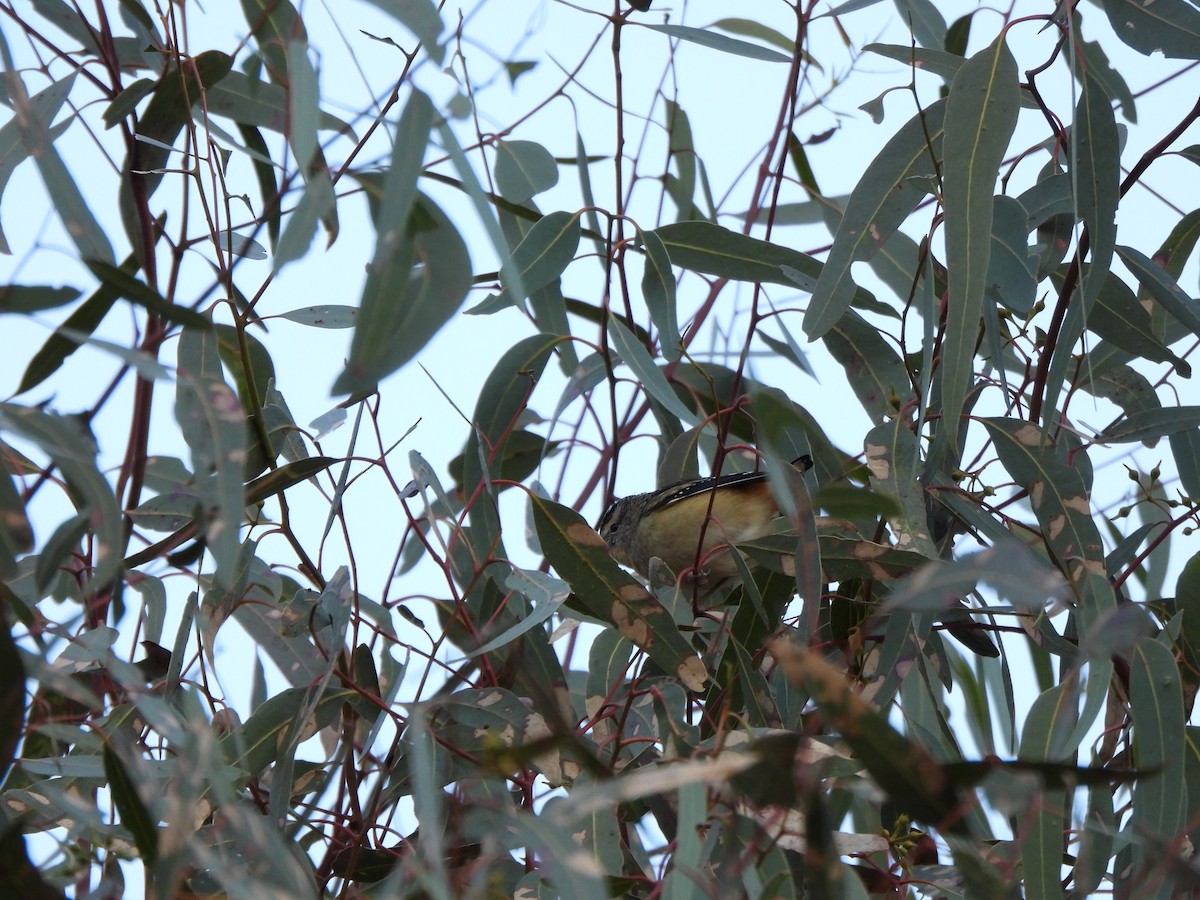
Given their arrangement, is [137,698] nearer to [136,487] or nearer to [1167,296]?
[136,487]

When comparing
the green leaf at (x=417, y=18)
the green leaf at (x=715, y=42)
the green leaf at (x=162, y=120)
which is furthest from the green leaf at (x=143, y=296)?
the green leaf at (x=715, y=42)

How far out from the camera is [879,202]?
2.40 metres

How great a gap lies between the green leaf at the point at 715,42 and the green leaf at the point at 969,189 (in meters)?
0.49

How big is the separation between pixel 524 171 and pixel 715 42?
0.57m

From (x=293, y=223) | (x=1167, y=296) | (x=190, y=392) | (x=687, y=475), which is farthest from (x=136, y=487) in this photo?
(x=1167, y=296)

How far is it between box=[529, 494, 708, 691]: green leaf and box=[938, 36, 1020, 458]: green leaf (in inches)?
22.6

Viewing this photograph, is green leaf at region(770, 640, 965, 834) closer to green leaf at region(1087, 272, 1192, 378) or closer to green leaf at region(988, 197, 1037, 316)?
green leaf at region(988, 197, 1037, 316)

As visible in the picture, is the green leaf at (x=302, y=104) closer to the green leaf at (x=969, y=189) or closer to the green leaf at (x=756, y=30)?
the green leaf at (x=969, y=189)

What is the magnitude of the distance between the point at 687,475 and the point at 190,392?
4.80 feet

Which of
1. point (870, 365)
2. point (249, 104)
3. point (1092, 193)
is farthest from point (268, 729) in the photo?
point (1092, 193)

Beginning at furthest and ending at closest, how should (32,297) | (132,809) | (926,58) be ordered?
(926,58) → (32,297) → (132,809)

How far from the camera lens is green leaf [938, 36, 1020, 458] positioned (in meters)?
2.08

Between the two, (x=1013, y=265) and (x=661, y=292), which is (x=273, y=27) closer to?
(x=661, y=292)

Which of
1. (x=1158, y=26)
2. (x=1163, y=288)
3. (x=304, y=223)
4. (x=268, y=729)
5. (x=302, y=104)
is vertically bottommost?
(x=268, y=729)
